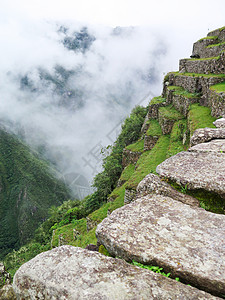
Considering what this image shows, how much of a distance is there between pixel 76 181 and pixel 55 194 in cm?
4014

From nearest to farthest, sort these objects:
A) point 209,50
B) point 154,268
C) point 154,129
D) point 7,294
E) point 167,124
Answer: point 154,268 → point 7,294 → point 167,124 → point 154,129 → point 209,50

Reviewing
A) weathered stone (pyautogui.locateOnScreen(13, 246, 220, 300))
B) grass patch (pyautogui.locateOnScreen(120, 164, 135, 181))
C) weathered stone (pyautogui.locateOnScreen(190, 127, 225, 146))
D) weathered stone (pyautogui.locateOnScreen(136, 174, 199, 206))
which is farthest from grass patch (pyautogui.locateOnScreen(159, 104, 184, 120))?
weathered stone (pyautogui.locateOnScreen(13, 246, 220, 300))

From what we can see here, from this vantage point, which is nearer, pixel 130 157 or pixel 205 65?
pixel 205 65

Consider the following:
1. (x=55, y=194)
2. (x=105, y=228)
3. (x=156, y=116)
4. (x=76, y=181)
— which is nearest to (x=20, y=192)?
(x=55, y=194)

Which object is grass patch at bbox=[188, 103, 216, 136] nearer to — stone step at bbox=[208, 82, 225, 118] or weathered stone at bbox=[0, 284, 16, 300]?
stone step at bbox=[208, 82, 225, 118]

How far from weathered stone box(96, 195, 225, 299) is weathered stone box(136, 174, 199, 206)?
336 millimetres

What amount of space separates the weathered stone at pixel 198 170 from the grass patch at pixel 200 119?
511 centimetres

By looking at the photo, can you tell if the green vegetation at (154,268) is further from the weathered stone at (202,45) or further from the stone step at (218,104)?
the weathered stone at (202,45)

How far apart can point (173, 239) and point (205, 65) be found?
17888 millimetres

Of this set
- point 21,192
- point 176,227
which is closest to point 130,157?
point 176,227

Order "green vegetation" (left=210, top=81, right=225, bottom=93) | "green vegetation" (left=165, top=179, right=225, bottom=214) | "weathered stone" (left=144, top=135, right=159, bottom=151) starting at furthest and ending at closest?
"weathered stone" (left=144, top=135, right=159, bottom=151) < "green vegetation" (left=210, top=81, right=225, bottom=93) < "green vegetation" (left=165, top=179, right=225, bottom=214)

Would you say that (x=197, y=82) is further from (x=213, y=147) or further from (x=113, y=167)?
(x=213, y=147)

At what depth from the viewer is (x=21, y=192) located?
514 feet

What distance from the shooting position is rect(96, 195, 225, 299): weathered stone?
8.08 ft
